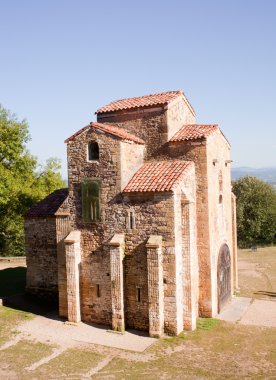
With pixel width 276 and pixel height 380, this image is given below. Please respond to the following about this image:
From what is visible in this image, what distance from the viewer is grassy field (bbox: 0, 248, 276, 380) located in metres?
12.3

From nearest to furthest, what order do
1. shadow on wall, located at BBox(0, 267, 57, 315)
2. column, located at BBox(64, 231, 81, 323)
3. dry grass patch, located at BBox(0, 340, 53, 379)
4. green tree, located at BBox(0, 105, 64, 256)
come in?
dry grass patch, located at BBox(0, 340, 53, 379) → column, located at BBox(64, 231, 81, 323) → shadow on wall, located at BBox(0, 267, 57, 315) → green tree, located at BBox(0, 105, 64, 256)

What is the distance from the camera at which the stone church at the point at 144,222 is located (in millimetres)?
15250

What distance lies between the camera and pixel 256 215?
162ft

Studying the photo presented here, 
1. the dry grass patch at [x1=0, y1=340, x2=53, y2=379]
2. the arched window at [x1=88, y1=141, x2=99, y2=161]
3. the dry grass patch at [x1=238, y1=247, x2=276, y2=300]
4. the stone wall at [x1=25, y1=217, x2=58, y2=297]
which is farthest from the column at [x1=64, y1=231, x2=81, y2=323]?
the dry grass patch at [x1=238, y1=247, x2=276, y2=300]

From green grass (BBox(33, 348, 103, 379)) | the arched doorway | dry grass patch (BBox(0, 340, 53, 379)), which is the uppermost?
the arched doorway

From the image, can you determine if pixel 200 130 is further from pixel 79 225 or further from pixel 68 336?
pixel 68 336

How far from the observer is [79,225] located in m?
17.0

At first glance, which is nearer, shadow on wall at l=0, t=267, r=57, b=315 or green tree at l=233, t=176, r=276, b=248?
shadow on wall at l=0, t=267, r=57, b=315

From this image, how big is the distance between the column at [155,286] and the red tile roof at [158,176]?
219 cm

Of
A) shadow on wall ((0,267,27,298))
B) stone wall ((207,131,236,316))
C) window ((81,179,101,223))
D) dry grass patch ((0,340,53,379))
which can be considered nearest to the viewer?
dry grass patch ((0,340,53,379))

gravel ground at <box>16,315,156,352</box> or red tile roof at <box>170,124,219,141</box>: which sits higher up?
red tile roof at <box>170,124,219,141</box>

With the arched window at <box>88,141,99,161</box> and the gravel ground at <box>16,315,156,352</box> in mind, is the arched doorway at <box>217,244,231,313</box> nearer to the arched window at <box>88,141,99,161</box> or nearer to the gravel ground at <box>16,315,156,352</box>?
the gravel ground at <box>16,315,156,352</box>

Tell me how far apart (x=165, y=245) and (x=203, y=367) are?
15.4 ft

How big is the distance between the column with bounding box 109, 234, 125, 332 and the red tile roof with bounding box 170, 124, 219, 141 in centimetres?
559
